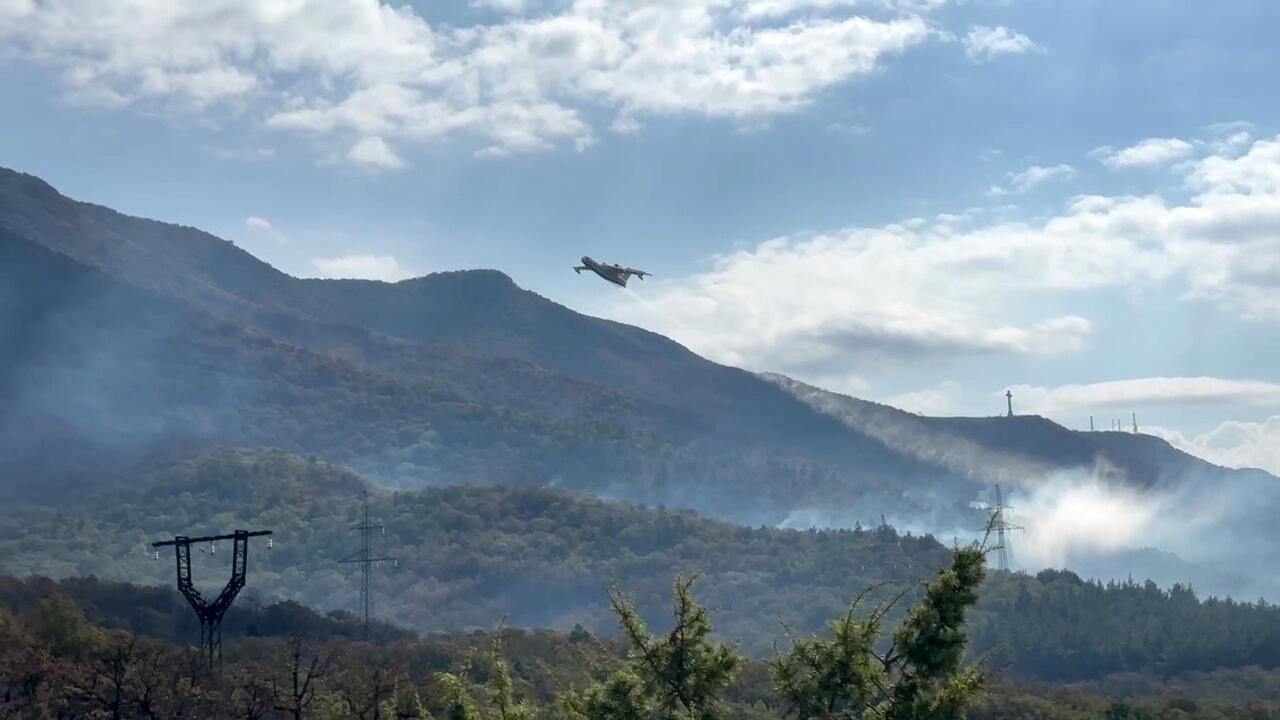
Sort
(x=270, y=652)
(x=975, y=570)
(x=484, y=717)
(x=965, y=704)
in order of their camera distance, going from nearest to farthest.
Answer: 1. (x=965, y=704)
2. (x=975, y=570)
3. (x=484, y=717)
4. (x=270, y=652)

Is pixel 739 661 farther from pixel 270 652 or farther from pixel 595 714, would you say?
pixel 270 652

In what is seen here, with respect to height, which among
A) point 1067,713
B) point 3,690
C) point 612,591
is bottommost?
point 1067,713

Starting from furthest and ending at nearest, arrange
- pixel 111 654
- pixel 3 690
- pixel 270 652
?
pixel 270 652, pixel 111 654, pixel 3 690

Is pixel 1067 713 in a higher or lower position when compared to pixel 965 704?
lower

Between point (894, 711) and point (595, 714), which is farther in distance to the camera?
point (595, 714)

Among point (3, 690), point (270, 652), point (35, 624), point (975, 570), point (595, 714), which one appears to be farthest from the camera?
point (270, 652)

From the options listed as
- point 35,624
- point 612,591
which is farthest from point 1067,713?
point 612,591

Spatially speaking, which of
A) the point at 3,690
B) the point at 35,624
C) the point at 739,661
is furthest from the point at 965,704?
the point at 35,624

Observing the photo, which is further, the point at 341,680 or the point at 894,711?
the point at 341,680

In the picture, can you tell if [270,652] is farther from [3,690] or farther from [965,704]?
[965,704]
